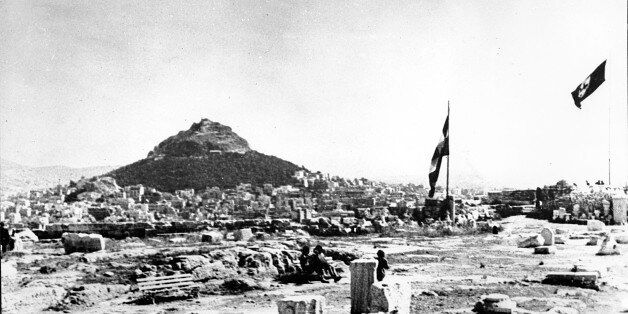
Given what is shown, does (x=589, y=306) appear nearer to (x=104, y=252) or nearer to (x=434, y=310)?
(x=434, y=310)

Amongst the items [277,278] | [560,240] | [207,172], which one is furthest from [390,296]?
[207,172]

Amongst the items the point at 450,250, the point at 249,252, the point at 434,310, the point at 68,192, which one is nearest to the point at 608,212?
the point at 450,250

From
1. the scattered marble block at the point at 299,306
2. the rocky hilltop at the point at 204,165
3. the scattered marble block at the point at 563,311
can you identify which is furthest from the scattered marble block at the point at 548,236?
the rocky hilltop at the point at 204,165

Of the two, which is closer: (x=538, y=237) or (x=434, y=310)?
(x=434, y=310)

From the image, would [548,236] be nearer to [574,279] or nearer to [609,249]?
[609,249]

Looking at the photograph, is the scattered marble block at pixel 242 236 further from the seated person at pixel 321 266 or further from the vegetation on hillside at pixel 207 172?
the vegetation on hillside at pixel 207 172

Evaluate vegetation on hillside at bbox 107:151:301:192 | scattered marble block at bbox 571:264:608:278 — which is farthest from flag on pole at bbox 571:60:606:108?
vegetation on hillside at bbox 107:151:301:192

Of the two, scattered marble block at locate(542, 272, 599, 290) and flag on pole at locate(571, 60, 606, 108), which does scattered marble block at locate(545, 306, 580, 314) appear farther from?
flag on pole at locate(571, 60, 606, 108)
